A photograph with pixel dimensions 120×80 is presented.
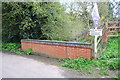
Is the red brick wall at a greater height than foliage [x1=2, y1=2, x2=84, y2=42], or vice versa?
foliage [x1=2, y1=2, x2=84, y2=42]

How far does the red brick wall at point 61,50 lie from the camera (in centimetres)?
466

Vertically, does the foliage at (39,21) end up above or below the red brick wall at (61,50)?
above

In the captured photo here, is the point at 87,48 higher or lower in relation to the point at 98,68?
higher

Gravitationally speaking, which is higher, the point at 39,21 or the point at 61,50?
the point at 39,21

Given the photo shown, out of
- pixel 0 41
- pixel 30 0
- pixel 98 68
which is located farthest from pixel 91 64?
pixel 0 41

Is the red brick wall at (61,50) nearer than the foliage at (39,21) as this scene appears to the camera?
Yes

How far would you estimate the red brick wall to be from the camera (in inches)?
183

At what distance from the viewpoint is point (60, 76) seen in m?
3.64

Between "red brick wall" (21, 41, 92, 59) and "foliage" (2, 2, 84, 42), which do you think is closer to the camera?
"red brick wall" (21, 41, 92, 59)

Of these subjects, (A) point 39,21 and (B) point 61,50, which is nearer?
(B) point 61,50

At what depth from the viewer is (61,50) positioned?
539 centimetres

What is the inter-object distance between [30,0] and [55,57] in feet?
14.0

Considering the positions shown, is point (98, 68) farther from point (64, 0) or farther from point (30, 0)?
point (64, 0)

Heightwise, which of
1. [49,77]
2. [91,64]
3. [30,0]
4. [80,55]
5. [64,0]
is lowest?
[49,77]
